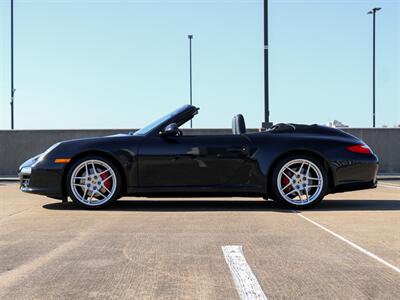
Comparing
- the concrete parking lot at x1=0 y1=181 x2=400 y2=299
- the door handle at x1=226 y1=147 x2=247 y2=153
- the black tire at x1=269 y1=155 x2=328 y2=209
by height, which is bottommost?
the concrete parking lot at x1=0 y1=181 x2=400 y2=299

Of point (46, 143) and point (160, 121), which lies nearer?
point (160, 121)

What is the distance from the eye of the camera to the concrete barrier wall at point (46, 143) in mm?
17984

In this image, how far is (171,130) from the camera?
6.91 meters

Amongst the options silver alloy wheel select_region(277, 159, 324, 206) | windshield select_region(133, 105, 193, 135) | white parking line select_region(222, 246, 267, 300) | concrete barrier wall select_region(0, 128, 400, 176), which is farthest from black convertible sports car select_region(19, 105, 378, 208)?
concrete barrier wall select_region(0, 128, 400, 176)

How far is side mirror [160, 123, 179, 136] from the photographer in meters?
6.93

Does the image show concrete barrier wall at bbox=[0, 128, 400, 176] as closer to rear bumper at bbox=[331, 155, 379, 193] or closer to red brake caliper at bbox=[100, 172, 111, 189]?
rear bumper at bbox=[331, 155, 379, 193]

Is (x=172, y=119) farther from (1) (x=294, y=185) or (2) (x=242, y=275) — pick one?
(2) (x=242, y=275)

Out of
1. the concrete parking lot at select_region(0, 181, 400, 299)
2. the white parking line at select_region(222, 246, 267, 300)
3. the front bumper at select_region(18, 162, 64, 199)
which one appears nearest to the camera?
the white parking line at select_region(222, 246, 267, 300)

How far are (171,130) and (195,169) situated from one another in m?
0.60

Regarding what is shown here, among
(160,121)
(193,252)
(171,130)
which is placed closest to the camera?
(193,252)

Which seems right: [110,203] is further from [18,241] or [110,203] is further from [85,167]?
[18,241]

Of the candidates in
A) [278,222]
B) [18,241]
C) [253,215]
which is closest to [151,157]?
[253,215]

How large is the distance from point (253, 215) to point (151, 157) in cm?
157

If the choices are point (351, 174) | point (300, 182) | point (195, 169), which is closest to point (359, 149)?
point (351, 174)
